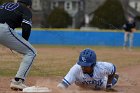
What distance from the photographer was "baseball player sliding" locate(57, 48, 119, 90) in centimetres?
788

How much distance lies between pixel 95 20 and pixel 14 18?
1875 inches

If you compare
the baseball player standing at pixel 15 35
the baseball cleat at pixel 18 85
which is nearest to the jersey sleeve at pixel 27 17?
the baseball player standing at pixel 15 35

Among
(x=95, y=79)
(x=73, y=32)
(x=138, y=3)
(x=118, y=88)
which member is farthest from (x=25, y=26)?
(x=138, y=3)

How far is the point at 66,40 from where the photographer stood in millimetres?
33656

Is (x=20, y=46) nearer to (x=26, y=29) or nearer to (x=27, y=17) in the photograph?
(x=26, y=29)

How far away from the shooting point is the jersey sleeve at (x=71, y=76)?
7.89 meters

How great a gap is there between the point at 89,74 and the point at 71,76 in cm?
35

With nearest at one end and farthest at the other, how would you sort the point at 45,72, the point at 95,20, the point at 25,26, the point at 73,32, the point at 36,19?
the point at 25,26 < the point at 45,72 < the point at 73,32 < the point at 95,20 < the point at 36,19

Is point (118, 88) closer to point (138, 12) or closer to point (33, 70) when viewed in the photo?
point (33, 70)

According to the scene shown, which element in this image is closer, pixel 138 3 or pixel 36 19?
pixel 36 19

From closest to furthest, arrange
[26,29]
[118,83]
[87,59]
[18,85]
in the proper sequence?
1. [87,59]
2. [26,29]
3. [18,85]
4. [118,83]

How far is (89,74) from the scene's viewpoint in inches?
322

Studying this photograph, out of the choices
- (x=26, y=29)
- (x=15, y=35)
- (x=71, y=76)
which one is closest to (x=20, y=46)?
(x=15, y=35)

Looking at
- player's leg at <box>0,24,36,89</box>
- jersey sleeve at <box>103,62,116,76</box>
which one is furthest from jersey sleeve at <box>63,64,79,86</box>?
player's leg at <box>0,24,36,89</box>
